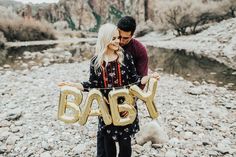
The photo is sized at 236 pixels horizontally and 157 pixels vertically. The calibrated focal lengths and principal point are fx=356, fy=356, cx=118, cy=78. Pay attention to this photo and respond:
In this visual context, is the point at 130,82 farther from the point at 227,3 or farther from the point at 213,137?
the point at 227,3

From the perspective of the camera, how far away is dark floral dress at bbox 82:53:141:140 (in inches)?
138

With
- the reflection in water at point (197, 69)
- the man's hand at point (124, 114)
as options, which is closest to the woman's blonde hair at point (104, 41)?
the man's hand at point (124, 114)

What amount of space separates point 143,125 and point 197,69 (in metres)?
8.31

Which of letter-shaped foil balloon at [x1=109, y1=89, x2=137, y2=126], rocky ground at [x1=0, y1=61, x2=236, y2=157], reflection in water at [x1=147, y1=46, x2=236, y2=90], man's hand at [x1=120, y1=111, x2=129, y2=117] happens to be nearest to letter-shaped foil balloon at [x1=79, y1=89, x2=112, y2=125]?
letter-shaped foil balloon at [x1=109, y1=89, x2=137, y2=126]

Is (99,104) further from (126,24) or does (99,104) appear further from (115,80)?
(126,24)

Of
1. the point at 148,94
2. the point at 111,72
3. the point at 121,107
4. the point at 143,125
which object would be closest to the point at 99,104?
the point at 121,107

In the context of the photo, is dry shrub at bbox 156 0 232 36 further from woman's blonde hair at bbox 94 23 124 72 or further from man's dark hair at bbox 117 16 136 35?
woman's blonde hair at bbox 94 23 124 72

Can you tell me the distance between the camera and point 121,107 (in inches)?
133

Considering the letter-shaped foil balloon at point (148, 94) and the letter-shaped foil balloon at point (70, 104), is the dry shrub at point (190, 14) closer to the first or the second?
the letter-shaped foil balloon at point (148, 94)

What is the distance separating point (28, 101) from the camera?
7867 mm

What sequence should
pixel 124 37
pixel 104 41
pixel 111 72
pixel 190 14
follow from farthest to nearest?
pixel 190 14 < pixel 124 37 < pixel 111 72 < pixel 104 41

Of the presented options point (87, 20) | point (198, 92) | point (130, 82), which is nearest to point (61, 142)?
point (130, 82)

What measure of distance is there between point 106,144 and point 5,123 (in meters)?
3.02

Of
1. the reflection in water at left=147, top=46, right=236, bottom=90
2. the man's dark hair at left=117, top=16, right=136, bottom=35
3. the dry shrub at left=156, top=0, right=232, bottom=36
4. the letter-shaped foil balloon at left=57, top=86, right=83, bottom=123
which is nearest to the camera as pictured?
the letter-shaped foil balloon at left=57, top=86, right=83, bottom=123
